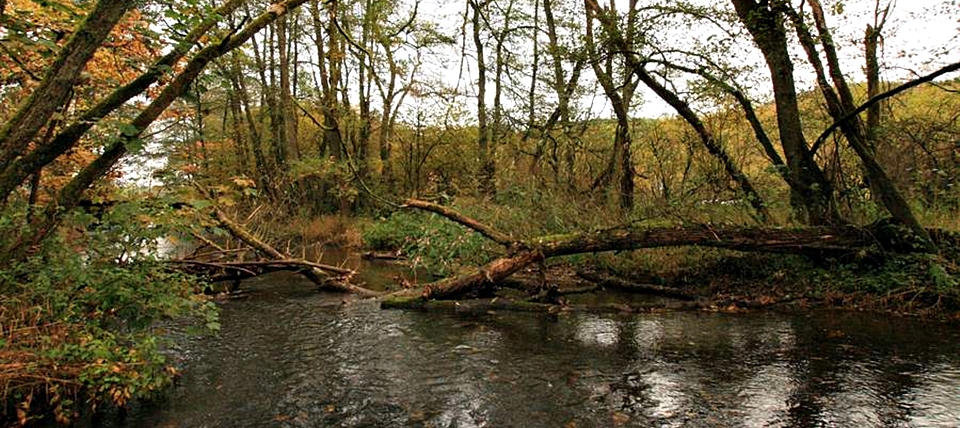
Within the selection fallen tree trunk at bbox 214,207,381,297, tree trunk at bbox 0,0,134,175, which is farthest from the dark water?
tree trunk at bbox 0,0,134,175

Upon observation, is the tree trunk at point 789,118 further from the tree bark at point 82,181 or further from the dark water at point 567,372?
the tree bark at point 82,181

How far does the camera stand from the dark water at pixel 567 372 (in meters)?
4.97

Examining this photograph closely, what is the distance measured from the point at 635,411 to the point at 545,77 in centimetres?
1367

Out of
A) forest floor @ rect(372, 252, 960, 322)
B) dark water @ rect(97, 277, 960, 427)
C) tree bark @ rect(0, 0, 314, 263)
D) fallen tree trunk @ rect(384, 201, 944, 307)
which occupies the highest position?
tree bark @ rect(0, 0, 314, 263)

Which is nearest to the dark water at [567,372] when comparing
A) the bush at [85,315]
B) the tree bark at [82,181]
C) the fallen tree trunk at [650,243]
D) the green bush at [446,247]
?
the bush at [85,315]

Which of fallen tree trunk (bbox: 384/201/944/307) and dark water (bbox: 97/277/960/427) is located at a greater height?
fallen tree trunk (bbox: 384/201/944/307)

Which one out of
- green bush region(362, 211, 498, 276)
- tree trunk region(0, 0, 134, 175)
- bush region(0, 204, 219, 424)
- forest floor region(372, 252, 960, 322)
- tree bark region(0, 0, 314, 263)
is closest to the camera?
tree trunk region(0, 0, 134, 175)

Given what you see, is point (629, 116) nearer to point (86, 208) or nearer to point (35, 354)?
point (86, 208)

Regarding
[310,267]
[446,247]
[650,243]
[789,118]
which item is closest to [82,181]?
[310,267]

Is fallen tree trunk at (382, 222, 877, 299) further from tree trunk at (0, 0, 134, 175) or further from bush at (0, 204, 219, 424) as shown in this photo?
tree trunk at (0, 0, 134, 175)

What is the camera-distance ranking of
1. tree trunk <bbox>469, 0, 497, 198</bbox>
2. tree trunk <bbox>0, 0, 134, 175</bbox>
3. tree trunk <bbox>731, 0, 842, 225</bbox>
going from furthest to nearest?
tree trunk <bbox>469, 0, 497, 198</bbox> → tree trunk <bbox>731, 0, 842, 225</bbox> → tree trunk <bbox>0, 0, 134, 175</bbox>

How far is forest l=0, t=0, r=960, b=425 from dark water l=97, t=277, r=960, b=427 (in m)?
0.72

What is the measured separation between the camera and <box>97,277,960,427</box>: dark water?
4969mm

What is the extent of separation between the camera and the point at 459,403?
17.6ft
